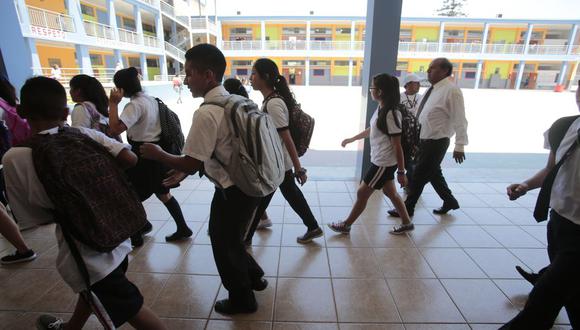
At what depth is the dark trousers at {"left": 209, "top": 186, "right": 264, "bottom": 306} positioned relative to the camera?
161cm

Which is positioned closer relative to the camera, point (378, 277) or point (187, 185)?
point (378, 277)

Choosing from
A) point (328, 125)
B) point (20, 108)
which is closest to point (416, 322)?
point (20, 108)

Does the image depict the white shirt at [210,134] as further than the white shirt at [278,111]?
No

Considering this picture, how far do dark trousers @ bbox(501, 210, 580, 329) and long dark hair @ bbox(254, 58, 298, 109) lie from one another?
1.66 metres

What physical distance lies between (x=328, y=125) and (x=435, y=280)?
6.45 meters

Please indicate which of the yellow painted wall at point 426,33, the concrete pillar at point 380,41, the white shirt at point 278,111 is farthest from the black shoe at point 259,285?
the yellow painted wall at point 426,33

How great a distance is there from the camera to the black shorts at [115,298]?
1275 millimetres

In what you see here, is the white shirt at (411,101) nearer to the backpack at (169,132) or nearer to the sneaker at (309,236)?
the sneaker at (309,236)

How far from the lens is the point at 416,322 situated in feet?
5.98

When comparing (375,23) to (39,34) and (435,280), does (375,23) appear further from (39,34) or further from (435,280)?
(39,34)

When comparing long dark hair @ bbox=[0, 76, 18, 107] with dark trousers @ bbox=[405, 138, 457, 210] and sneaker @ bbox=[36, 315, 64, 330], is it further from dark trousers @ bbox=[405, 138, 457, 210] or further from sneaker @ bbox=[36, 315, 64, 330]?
dark trousers @ bbox=[405, 138, 457, 210]

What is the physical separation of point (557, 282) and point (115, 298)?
1873mm

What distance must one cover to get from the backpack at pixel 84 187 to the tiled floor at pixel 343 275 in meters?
0.89

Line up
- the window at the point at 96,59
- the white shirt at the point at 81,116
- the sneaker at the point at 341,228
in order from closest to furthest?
the white shirt at the point at 81,116, the sneaker at the point at 341,228, the window at the point at 96,59
